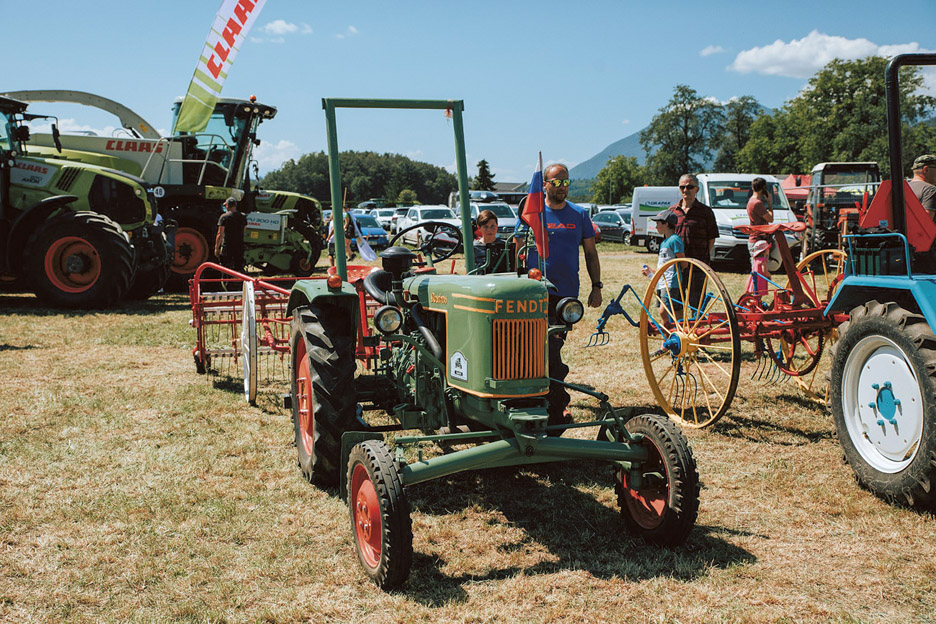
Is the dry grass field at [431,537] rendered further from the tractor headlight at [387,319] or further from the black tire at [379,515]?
the tractor headlight at [387,319]

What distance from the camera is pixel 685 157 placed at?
243ft

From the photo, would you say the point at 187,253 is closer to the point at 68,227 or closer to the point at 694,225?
the point at 68,227

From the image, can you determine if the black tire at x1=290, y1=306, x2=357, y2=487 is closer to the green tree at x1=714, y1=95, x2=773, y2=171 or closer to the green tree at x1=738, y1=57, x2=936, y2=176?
the green tree at x1=738, y1=57, x2=936, y2=176

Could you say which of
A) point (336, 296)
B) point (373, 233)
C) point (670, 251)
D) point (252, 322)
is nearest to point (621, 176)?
point (373, 233)

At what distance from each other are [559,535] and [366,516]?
3.14 feet

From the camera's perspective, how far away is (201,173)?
14.0m

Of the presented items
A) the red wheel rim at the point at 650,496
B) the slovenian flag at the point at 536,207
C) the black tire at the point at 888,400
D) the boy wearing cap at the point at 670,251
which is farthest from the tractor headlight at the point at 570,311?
the boy wearing cap at the point at 670,251

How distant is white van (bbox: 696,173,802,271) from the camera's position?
15477mm

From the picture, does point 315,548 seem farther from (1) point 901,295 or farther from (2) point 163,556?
(1) point 901,295

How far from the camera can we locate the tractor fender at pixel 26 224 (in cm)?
1065

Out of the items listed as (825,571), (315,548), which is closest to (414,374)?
(315,548)

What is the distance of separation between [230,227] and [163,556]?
30.0 feet

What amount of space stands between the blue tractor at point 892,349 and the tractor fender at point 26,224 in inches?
412

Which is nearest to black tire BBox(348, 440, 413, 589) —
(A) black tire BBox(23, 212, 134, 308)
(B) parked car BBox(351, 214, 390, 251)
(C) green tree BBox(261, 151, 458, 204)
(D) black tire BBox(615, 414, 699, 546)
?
(D) black tire BBox(615, 414, 699, 546)
